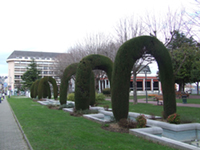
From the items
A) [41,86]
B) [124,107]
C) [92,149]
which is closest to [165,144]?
[92,149]

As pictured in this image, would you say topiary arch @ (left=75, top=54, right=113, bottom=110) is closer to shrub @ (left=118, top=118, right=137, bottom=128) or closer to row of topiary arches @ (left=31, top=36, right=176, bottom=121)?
row of topiary arches @ (left=31, top=36, right=176, bottom=121)

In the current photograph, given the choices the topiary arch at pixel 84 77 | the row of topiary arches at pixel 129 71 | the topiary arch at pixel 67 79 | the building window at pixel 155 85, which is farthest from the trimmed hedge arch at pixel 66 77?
the building window at pixel 155 85

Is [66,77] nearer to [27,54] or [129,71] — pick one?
[129,71]

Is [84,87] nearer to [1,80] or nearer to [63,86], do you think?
[63,86]

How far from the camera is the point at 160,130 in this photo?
25.2 feet

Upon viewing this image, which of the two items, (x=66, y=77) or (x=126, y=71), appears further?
(x=66, y=77)

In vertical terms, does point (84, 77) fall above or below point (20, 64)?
below

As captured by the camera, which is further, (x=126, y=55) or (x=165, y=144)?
(x=126, y=55)

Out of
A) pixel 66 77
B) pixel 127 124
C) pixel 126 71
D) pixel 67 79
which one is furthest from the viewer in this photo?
pixel 67 79

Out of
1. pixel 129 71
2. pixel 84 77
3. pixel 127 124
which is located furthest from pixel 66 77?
pixel 127 124

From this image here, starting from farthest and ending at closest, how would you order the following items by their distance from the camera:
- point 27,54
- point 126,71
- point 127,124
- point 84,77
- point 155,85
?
point 27,54
point 155,85
point 84,77
point 126,71
point 127,124

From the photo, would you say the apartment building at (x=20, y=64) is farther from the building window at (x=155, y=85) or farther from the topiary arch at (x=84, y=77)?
the topiary arch at (x=84, y=77)

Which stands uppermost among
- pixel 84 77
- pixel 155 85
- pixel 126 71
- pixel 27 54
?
pixel 27 54

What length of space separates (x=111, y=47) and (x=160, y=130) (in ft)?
64.7
